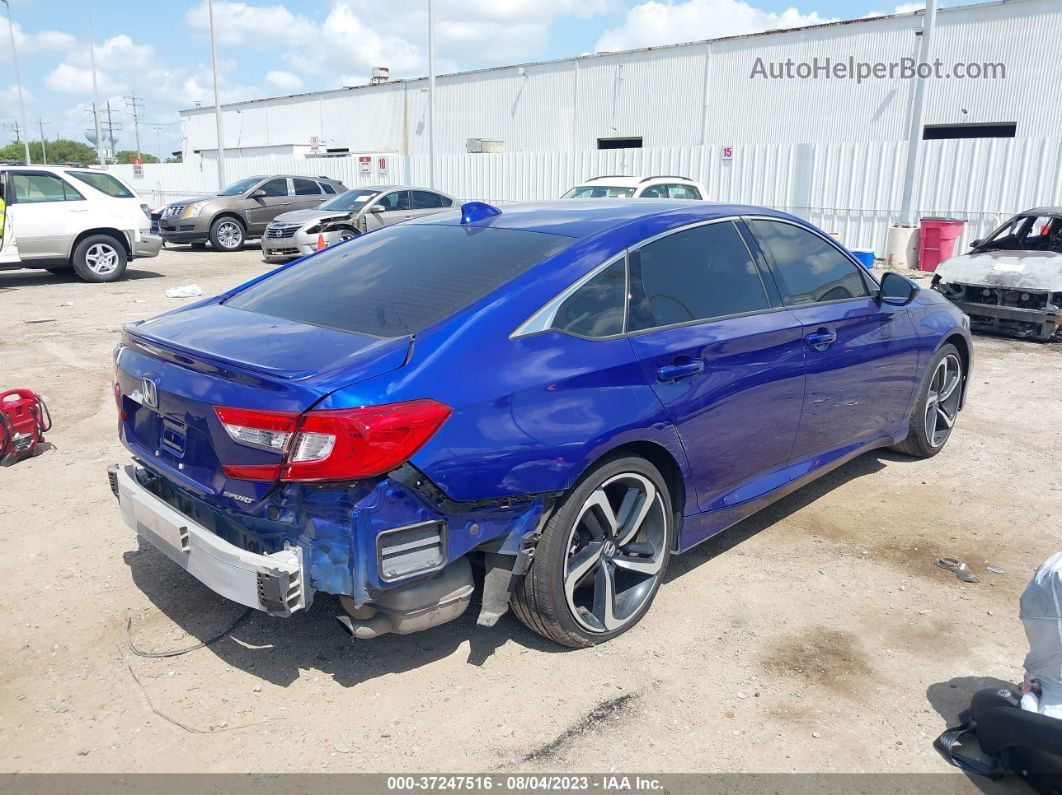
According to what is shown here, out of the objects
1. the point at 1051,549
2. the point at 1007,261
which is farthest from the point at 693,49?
the point at 1051,549

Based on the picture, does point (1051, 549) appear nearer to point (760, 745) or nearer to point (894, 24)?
point (760, 745)

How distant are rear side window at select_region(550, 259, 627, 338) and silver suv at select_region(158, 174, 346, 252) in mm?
17645

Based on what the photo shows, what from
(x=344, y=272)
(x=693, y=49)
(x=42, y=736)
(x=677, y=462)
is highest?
(x=693, y=49)

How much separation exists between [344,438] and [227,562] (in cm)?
64

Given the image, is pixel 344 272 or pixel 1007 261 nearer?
pixel 344 272

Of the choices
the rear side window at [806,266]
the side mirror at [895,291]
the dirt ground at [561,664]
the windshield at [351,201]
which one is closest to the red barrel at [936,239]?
the windshield at [351,201]

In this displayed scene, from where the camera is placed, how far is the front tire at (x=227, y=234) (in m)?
19.3

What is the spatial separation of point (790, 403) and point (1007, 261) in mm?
6982

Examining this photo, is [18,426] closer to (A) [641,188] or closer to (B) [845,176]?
(A) [641,188]

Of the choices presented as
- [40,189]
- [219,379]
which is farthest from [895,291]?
[40,189]

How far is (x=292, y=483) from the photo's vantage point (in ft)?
8.98

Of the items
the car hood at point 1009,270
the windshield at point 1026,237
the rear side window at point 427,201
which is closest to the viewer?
the car hood at point 1009,270

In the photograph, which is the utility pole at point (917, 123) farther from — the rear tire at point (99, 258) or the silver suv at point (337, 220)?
the rear tire at point (99, 258)

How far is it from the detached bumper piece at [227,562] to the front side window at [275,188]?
58.3 ft
